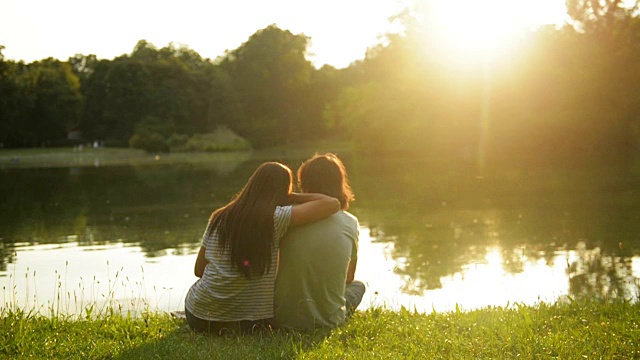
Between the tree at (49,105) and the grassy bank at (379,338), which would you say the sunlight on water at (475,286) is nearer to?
the grassy bank at (379,338)

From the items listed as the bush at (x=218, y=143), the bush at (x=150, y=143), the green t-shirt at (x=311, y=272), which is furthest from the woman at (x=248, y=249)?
the bush at (x=218, y=143)

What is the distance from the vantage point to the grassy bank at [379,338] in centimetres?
449

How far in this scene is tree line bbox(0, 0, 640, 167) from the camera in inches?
1378

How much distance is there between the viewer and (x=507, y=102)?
37594 millimetres

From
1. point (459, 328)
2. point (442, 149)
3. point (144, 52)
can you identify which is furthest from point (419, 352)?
point (144, 52)

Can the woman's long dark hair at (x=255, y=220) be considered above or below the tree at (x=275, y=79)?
below

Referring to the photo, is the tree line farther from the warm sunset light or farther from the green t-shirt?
the green t-shirt

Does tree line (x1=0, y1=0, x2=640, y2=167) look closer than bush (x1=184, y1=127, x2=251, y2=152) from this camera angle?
Yes

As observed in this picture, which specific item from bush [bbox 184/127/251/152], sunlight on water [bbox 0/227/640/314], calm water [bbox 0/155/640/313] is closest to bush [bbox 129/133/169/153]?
bush [bbox 184/127/251/152]

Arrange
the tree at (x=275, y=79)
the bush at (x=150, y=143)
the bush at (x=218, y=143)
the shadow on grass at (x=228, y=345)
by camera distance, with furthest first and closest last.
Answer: the tree at (x=275, y=79) < the bush at (x=218, y=143) < the bush at (x=150, y=143) < the shadow on grass at (x=228, y=345)

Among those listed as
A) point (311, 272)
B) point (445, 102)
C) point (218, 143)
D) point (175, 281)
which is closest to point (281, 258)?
point (311, 272)

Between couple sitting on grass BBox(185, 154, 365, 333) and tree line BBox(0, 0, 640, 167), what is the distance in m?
30.0

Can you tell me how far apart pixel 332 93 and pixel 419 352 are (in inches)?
2932

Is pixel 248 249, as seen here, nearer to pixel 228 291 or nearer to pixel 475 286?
pixel 228 291
